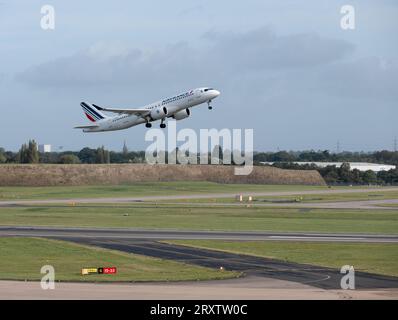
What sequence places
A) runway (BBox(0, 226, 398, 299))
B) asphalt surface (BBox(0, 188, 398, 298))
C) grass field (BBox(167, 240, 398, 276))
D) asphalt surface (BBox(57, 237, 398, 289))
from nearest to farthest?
runway (BBox(0, 226, 398, 299)) < asphalt surface (BBox(0, 188, 398, 298)) < asphalt surface (BBox(57, 237, 398, 289)) < grass field (BBox(167, 240, 398, 276))

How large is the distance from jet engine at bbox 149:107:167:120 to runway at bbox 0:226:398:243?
26.8 meters

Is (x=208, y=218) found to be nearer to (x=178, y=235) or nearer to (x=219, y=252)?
(x=178, y=235)

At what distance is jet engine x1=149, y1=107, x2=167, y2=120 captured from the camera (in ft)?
328

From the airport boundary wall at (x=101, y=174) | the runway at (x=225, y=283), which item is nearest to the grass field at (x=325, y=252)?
the runway at (x=225, y=283)

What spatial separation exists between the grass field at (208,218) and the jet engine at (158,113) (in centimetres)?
1071

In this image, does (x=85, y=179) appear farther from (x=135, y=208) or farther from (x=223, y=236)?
(x=223, y=236)

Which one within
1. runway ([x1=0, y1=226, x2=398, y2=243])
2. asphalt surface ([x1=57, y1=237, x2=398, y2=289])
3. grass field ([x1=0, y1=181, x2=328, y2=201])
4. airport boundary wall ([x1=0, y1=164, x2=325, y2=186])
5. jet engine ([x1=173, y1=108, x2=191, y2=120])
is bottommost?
asphalt surface ([x1=57, y1=237, x2=398, y2=289])

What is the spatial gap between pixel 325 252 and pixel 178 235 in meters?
15.0

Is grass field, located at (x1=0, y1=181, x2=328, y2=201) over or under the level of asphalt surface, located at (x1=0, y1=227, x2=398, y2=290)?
over

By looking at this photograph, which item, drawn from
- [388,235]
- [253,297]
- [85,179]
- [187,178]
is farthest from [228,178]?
[253,297]

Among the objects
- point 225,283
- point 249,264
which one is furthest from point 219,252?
point 225,283

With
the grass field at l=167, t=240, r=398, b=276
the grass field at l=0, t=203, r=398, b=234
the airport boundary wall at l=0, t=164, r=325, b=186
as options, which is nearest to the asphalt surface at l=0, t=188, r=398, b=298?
the grass field at l=167, t=240, r=398, b=276

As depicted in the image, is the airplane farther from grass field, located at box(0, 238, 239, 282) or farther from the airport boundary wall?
the airport boundary wall

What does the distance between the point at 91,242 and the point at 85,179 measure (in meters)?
118
